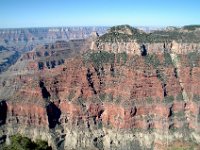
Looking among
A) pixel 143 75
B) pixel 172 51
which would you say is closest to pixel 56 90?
pixel 143 75

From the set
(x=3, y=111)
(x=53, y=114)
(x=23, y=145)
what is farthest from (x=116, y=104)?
(x=23, y=145)

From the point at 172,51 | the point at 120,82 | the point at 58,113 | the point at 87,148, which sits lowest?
the point at 87,148

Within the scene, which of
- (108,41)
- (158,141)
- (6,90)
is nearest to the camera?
(158,141)

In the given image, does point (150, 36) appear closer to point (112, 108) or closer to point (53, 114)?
point (112, 108)

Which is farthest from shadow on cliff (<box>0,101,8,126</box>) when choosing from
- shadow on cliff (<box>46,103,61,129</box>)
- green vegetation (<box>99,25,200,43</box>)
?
green vegetation (<box>99,25,200,43</box>)

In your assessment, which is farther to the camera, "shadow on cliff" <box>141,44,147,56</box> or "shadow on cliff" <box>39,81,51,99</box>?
"shadow on cliff" <box>141,44,147,56</box>

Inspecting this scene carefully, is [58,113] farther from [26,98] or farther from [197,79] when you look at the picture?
[197,79]

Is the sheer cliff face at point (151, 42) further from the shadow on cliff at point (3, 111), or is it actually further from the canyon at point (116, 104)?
→ the shadow on cliff at point (3, 111)

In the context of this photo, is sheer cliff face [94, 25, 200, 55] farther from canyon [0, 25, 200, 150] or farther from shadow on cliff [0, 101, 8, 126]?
shadow on cliff [0, 101, 8, 126]
